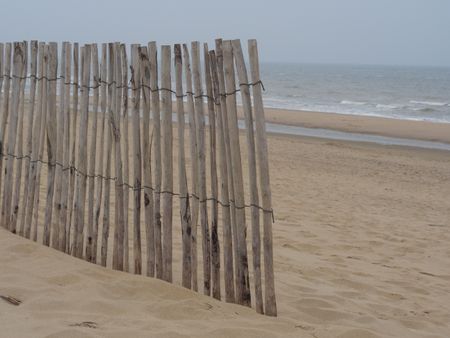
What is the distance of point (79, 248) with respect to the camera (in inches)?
154

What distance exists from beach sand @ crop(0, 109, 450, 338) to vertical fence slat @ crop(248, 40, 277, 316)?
14cm

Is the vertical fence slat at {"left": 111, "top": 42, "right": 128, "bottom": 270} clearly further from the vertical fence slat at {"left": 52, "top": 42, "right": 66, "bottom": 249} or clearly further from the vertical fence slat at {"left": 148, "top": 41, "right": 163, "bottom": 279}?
the vertical fence slat at {"left": 52, "top": 42, "right": 66, "bottom": 249}

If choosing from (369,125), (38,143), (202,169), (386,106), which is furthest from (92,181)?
(386,106)

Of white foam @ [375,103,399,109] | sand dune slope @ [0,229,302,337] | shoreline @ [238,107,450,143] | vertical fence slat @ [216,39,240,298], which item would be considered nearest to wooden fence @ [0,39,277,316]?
vertical fence slat @ [216,39,240,298]

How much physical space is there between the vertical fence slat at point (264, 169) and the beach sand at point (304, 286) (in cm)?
14

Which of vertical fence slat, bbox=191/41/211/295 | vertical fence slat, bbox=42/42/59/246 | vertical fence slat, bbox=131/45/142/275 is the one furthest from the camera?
vertical fence slat, bbox=42/42/59/246

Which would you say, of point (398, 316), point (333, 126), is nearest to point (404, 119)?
point (333, 126)

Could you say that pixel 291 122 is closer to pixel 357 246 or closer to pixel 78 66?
pixel 357 246

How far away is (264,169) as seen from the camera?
3.04 meters

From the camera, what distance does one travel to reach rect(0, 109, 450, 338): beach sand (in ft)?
9.41

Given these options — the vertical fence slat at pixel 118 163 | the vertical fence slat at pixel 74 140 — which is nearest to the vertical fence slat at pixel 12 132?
the vertical fence slat at pixel 74 140

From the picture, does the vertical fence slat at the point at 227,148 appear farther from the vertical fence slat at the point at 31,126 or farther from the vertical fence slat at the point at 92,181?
the vertical fence slat at the point at 31,126

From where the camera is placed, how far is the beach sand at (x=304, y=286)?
2867 millimetres

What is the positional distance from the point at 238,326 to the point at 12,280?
1408 millimetres
